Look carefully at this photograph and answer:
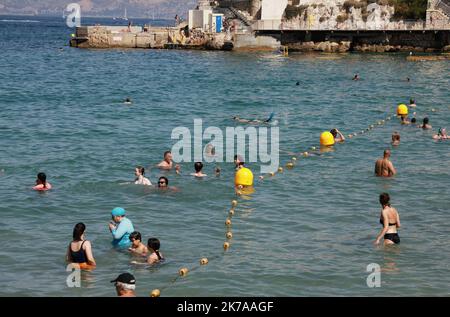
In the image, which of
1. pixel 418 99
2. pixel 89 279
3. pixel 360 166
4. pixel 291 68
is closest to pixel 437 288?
pixel 89 279

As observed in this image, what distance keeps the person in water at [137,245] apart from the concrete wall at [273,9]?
70.3 meters

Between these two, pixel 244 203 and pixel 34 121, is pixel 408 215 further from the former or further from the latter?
pixel 34 121

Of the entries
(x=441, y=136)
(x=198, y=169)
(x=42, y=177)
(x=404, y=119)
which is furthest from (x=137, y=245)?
(x=404, y=119)

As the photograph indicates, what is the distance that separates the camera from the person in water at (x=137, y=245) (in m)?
15.5

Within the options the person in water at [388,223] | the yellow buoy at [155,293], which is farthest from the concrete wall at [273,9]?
the yellow buoy at [155,293]

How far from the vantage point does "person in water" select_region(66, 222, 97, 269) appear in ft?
48.5

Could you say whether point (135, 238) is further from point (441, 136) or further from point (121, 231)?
point (441, 136)

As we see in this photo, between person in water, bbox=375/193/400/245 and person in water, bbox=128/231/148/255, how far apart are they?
5.05 metres

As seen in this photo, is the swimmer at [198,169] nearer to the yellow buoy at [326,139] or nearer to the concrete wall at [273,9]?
the yellow buoy at [326,139]

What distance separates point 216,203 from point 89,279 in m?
6.38

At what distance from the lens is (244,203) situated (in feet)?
66.6

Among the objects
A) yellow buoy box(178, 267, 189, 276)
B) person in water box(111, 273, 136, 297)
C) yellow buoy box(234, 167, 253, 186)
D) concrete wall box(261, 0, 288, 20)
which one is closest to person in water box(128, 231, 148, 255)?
Result: yellow buoy box(178, 267, 189, 276)

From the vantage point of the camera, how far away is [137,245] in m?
15.6

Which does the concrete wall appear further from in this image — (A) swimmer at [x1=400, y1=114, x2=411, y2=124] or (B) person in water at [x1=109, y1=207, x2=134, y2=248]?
(B) person in water at [x1=109, y1=207, x2=134, y2=248]
